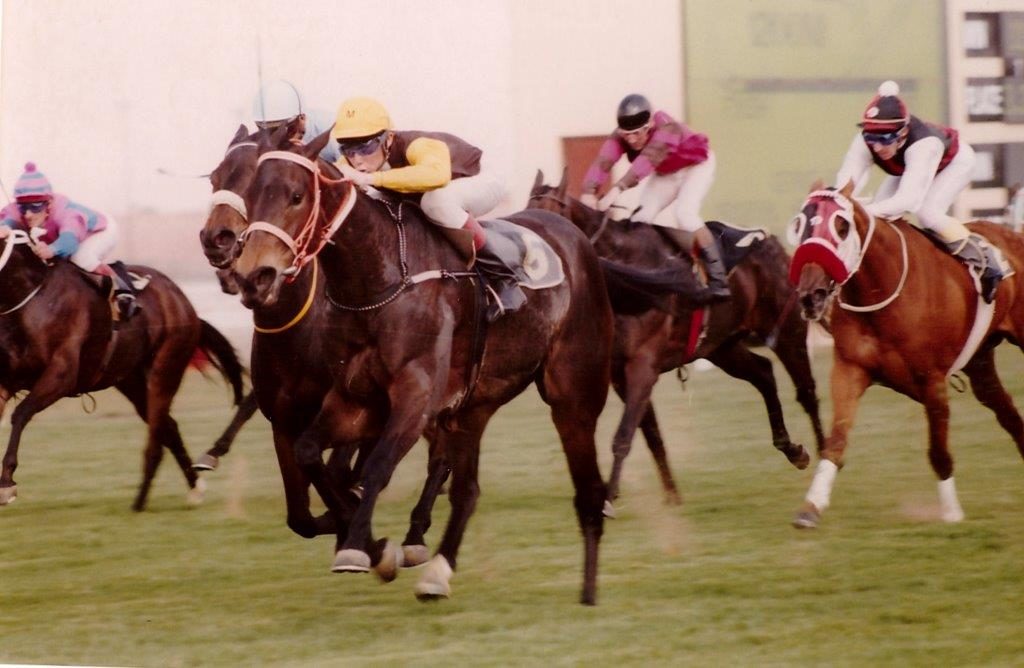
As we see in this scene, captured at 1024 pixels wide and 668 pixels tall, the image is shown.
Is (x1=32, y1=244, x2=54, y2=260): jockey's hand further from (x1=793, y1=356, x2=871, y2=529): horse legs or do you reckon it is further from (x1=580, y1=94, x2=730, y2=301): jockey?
(x1=793, y1=356, x2=871, y2=529): horse legs

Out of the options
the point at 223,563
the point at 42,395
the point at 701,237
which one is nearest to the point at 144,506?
the point at 42,395

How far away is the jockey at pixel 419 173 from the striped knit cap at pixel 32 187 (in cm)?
153

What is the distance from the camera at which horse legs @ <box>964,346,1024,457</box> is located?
197 inches

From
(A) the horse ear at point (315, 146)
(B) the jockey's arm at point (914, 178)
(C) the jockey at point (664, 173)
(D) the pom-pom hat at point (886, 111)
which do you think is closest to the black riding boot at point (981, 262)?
(B) the jockey's arm at point (914, 178)

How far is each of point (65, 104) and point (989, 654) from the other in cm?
324

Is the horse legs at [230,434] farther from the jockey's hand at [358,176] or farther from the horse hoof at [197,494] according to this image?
the jockey's hand at [358,176]

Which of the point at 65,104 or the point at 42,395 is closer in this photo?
the point at 65,104

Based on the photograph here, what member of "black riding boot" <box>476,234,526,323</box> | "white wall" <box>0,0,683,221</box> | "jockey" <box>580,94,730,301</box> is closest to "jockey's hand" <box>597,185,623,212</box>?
"jockey" <box>580,94,730,301</box>

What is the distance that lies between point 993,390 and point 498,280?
6.73ft

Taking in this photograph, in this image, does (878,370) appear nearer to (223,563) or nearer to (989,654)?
(989,654)

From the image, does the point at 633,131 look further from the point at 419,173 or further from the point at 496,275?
the point at 419,173

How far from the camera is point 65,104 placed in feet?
15.6

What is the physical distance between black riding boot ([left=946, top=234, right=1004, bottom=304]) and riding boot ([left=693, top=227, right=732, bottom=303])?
94 cm

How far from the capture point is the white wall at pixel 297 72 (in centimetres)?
445
